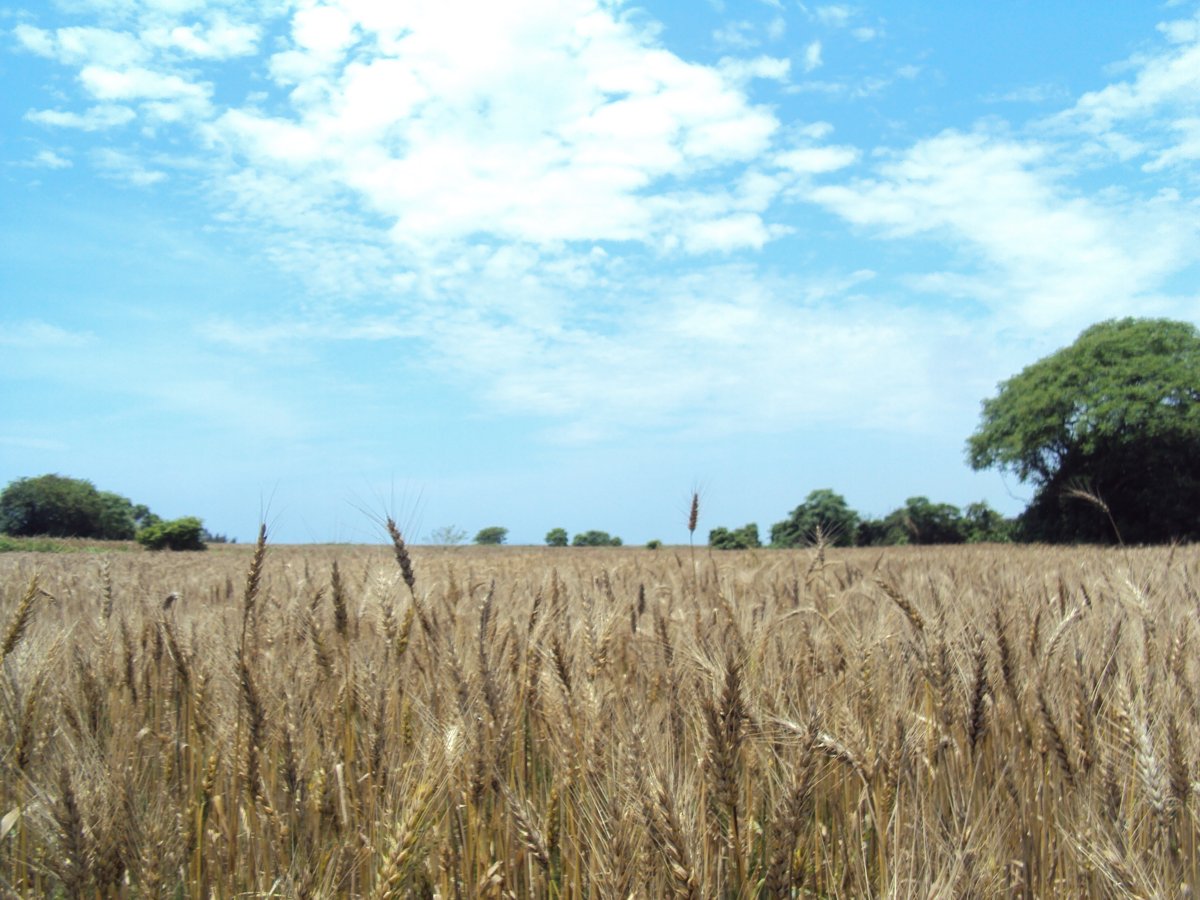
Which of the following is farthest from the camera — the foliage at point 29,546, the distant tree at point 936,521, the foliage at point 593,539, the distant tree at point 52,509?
the foliage at point 593,539

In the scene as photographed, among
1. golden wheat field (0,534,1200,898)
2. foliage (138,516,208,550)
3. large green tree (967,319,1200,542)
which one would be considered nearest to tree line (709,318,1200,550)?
large green tree (967,319,1200,542)

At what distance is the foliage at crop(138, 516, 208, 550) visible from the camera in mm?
30719

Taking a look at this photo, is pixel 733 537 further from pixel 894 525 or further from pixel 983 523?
pixel 983 523

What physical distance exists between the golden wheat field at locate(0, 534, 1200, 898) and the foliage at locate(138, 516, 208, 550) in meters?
30.8

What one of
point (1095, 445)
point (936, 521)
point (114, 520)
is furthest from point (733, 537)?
point (114, 520)

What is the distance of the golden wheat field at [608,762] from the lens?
170cm

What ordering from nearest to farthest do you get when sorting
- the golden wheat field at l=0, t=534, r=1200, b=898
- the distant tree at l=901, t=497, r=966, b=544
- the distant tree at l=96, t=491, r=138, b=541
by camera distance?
the golden wheat field at l=0, t=534, r=1200, b=898 < the distant tree at l=96, t=491, r=138, b=541 < the distant tree at l=901, t=497, r=966, b=544

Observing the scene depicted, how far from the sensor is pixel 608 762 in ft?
6.18

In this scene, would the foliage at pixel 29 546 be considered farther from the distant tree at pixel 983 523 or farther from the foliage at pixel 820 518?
the distant tree at pixel 983 523

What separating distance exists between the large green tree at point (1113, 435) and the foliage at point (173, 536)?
118ft

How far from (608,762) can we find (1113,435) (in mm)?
40433

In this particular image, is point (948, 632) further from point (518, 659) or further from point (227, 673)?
point (227, 673)

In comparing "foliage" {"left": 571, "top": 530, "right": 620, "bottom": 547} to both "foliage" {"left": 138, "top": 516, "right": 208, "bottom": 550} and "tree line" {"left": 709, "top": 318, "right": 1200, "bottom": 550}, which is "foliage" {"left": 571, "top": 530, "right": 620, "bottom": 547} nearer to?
"tree line" {"left": 709, "top": 318, "right": 1200, "bottom": 550}

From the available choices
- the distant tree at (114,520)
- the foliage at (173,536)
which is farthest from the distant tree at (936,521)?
the distant tree at (114,520)
